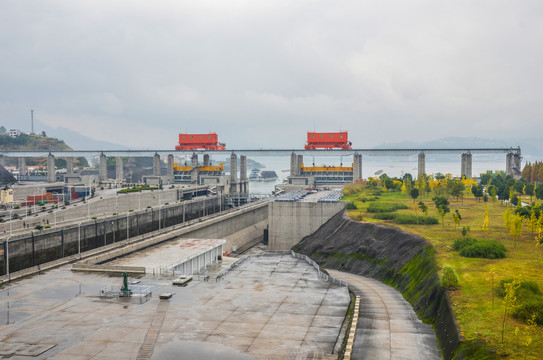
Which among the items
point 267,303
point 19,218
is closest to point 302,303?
point 267,303

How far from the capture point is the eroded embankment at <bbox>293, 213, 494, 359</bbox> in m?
30.7

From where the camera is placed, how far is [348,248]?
67938mm

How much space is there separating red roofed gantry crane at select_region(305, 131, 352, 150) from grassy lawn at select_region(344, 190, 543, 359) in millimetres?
80770

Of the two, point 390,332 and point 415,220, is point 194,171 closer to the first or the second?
point 415,220

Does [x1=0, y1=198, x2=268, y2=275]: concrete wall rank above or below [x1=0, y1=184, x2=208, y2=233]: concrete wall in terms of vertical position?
below

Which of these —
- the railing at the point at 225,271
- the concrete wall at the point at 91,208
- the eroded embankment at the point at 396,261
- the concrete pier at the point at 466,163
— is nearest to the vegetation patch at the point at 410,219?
the eroded embankment at the point at 396,261

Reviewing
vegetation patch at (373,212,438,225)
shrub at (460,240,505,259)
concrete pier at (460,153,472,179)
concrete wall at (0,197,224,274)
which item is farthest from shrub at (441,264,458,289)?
concrete pier at (460,153,472,179)

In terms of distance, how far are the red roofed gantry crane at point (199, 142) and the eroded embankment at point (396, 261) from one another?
3490 inches

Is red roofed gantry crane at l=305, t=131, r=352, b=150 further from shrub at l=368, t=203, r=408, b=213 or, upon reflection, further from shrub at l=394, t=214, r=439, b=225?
shrub at l=394, t=214, r=439, b=225

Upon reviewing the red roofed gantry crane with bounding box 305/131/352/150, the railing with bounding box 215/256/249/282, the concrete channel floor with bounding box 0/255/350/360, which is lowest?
the railing with bounding box 215/256/249/282

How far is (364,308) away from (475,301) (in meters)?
9.46

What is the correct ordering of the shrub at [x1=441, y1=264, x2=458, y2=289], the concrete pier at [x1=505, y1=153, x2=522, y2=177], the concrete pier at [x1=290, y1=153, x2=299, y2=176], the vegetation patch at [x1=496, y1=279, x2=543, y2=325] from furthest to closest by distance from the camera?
the concrete pier at [x1=290, y1=153, x2=299, y2=176] < the concrete pier at [x1=505, y1=153, x2=522, y2=177] < the shrub at [x1=441, y1=264, x2=458, y2=289] < the vegetation patch at [x1=496, y1=279, x2=543, y2=325]

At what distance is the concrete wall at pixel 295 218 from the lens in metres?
89.3

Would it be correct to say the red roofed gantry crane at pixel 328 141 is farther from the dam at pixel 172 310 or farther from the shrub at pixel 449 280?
the shrub at pixel 449 280
